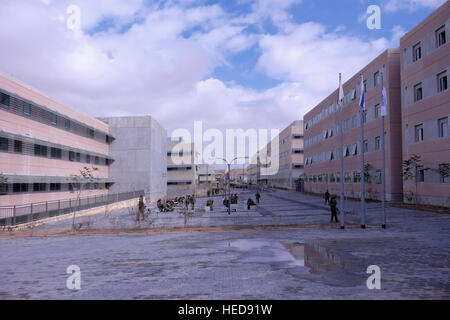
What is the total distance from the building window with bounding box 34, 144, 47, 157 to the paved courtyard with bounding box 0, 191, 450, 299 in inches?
598

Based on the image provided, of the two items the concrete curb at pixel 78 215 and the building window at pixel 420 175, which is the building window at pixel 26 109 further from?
→ the building window at pixel 420 175

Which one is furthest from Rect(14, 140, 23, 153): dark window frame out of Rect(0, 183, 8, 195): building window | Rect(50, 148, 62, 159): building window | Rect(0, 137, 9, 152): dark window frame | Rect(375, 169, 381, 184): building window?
Rect(375, 169, 381, 184): building window

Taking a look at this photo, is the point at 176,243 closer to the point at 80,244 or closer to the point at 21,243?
the point at 80,244

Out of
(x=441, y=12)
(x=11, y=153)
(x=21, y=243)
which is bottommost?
(x=21, y=243)

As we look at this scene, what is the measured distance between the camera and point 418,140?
33031 millimetres

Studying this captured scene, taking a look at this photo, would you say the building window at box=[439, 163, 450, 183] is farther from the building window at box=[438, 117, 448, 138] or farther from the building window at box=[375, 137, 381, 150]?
the building window at box=[375, 137, 381, 150]

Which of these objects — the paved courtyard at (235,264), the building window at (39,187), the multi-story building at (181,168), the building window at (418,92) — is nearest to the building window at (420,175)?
the building window at (418,92)

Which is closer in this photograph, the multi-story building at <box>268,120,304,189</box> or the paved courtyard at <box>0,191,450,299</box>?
the paved courtyard at <box>0,191,450,299</box>

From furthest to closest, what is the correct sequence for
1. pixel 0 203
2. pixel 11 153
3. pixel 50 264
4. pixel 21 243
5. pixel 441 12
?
pixel 441 12 < pixel 11 153 < pixel 0 203 < pixel 21 243 < pixel 50 264

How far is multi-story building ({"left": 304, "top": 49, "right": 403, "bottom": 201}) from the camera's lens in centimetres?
3834

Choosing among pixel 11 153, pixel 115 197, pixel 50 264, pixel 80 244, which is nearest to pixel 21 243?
pixel 80 244

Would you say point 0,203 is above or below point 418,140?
below
